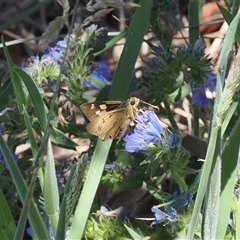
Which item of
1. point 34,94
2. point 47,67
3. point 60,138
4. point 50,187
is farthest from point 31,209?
point 47,67

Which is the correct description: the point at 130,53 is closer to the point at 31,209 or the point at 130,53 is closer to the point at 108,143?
the point at 108,143

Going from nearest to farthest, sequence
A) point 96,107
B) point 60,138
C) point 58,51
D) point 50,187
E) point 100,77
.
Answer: point 50,187 → point 96,107 → point 60,138 → point 58,51 → point 100,77

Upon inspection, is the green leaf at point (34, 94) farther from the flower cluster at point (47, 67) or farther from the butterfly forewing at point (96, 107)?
the flower cluster at point (47, 67)

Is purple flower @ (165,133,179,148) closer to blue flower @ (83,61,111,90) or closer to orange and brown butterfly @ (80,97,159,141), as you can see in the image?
orange and brown butterfly @ (80,97,159,141)

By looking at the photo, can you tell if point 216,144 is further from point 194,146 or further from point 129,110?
point 194,146

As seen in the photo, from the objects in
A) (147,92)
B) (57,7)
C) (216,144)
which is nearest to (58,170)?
(147,92)

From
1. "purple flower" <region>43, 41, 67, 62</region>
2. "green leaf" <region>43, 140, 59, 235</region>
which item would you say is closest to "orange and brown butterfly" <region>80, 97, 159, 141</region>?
"green leaf" <region>43, 140, 59, 235</region>

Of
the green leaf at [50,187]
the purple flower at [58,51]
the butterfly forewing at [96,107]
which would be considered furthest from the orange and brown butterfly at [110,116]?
the purple flower at [58,51]

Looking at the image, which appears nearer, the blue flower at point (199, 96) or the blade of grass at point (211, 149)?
the blade of grass at point (211, 149)
